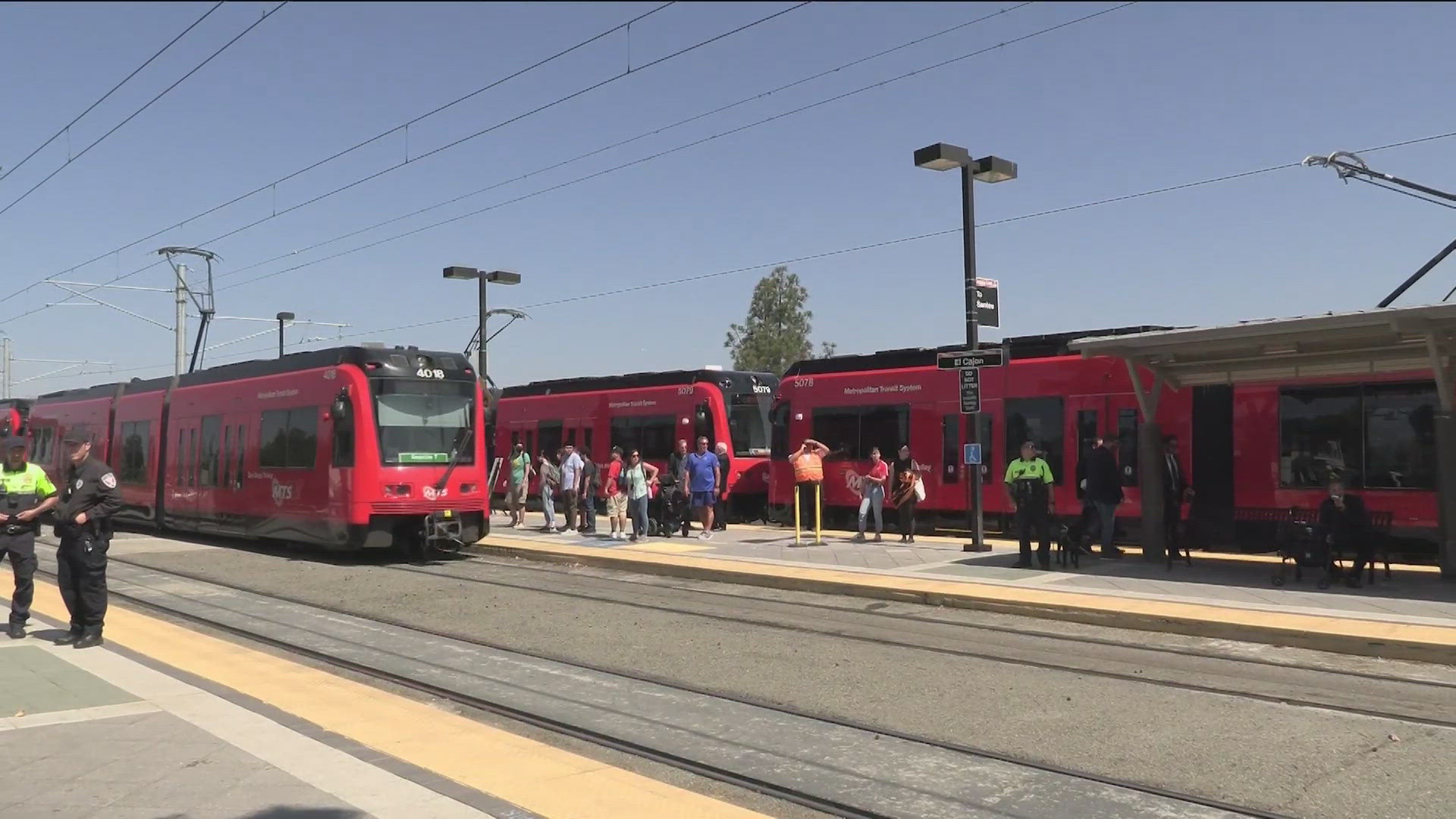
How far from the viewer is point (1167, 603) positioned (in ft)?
35.7

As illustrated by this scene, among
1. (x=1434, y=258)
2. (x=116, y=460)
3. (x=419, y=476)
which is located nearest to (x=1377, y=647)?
(x=1434, y=258)

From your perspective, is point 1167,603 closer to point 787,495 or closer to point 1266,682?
point 1266,682

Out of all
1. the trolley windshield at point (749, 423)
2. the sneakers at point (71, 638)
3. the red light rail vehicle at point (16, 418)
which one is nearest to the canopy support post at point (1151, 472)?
the trolley windshield at point (749, 423)

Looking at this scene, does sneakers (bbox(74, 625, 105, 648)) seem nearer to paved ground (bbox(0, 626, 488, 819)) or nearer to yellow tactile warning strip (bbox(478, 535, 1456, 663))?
paved ground (bbox(0, 626, 488, 819))

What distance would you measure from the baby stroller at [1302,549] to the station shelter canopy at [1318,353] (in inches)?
45.1

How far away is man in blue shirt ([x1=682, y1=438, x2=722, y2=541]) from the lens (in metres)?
19.5

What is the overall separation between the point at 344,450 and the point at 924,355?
9709 mm

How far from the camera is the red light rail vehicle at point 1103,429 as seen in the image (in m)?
14.0

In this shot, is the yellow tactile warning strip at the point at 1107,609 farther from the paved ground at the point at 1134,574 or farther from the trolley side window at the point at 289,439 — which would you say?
the trolley side window at the point at 289,439

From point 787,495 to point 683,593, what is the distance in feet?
29.4

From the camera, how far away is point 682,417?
2402 cm

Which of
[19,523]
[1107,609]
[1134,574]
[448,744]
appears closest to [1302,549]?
[1134,574]

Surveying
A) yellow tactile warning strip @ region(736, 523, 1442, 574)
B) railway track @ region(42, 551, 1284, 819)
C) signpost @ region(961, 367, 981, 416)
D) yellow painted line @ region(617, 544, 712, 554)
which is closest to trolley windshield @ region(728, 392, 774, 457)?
yellow tactile warning strip @ region(736, 523, 1442, 574)

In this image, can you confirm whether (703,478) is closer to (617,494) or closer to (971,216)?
(617,494)
